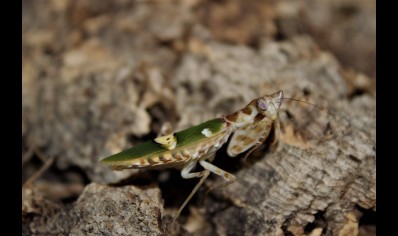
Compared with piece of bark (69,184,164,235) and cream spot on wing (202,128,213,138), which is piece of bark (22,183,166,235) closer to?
piece of bark (69,184,164,235)

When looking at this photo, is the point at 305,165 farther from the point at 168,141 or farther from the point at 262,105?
the point at 168,141

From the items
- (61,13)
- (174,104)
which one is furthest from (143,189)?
(61,13)

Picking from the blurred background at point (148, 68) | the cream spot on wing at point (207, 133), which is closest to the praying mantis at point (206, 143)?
the cream spot on wing at point (207, 133)

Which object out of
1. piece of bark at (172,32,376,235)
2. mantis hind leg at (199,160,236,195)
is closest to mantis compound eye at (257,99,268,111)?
piece of bark at (172,32,376,235)

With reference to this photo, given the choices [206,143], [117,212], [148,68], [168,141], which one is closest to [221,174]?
[206,143]

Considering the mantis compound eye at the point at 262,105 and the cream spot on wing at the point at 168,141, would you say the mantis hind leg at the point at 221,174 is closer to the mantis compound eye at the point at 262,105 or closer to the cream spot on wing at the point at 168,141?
the cream spot on wing at the point at 168,141

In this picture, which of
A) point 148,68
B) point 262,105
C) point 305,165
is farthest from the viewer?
point 148,68

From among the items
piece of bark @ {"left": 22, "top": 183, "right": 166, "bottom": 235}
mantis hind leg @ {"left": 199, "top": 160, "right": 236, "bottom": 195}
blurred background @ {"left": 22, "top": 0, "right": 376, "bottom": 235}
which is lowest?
piece of bark @ {"left": 22, "top": 183, "right": 166, "bottom": 235}
